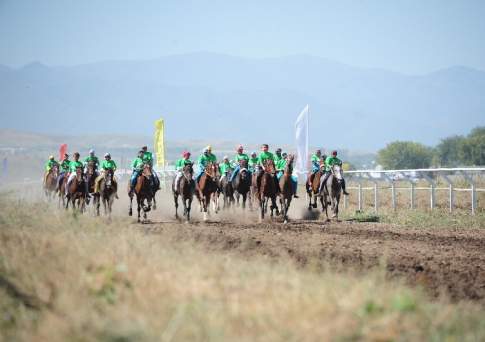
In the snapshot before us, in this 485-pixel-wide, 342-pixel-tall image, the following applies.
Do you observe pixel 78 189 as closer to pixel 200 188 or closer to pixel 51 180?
pixel 200 188

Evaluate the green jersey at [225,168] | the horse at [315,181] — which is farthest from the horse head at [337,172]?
the green jersey at [225,168]

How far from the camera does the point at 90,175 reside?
1080 inches

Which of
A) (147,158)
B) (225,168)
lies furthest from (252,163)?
(147,158)

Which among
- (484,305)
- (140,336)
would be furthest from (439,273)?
(140,336)

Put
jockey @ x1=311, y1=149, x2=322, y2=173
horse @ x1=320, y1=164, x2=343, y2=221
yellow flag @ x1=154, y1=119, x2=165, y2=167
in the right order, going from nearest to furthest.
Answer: horse @ x1=320, y1=164, x2=343, y2=221 < jockey @ x1=311, y1=149, x2=322, y2=173 < yellow flag @ x1=154, y1=119, x2=165, y2=167

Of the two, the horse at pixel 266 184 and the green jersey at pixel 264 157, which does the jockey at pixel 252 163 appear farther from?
the horse at pixel 266 184

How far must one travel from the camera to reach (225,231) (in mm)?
20906

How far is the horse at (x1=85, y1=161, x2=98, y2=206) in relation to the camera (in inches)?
1075

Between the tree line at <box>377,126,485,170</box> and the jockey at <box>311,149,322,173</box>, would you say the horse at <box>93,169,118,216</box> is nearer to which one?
the jockey at <box>311,149,322,173</box>

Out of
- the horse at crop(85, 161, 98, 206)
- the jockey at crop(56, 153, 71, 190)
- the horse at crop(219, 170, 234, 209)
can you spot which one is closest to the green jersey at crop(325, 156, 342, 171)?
the horse at crop(219, 170, 234, 209)

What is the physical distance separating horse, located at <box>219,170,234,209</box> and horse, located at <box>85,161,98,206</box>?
5.79m

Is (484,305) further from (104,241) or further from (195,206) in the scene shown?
(195,206)

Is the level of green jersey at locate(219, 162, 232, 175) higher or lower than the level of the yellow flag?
lower

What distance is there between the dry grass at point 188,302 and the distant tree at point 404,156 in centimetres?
16059
